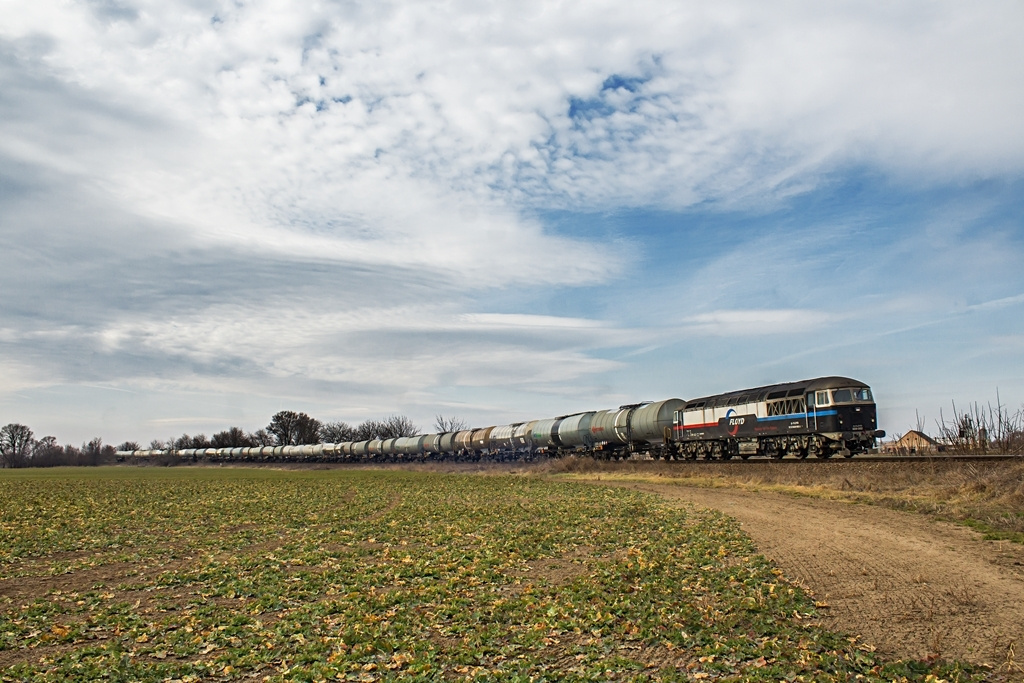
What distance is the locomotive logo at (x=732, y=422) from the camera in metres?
39.5

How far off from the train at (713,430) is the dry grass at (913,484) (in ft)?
9.36

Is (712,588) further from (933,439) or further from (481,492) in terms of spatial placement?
(933,439)

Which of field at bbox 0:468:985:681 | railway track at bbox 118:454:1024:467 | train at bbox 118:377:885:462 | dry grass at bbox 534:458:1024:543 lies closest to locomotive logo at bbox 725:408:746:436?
train at bbox 118:377:885:462

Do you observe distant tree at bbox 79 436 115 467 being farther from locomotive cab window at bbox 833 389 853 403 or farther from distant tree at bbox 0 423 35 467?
locomotive cab window at bbox 833 389 853 403

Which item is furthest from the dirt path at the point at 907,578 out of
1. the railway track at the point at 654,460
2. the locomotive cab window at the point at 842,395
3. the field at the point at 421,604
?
the locomotive cab window at the point at 842,395

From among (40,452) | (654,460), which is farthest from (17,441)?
(654,460)

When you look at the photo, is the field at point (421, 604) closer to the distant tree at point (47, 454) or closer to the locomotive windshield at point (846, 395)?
the locomotive windshield at point (846, 395)

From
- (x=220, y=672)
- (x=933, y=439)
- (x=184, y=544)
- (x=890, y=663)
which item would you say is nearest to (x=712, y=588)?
(x=890, y=663)

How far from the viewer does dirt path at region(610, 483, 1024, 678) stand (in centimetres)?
1023

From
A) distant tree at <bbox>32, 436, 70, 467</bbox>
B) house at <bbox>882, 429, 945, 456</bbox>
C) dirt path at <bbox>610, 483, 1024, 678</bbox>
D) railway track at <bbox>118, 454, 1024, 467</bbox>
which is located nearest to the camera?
dirt path at <bbox>610, 483, 1024, 678</bbox>

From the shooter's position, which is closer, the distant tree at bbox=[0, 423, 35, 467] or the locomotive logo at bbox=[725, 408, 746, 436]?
the locomotive logo at bbox=[725, 408, 746, 436]

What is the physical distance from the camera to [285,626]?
1185 cm

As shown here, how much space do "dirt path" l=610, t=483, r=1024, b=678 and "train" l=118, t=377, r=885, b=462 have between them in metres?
12.4

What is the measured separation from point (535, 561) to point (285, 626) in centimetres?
676
